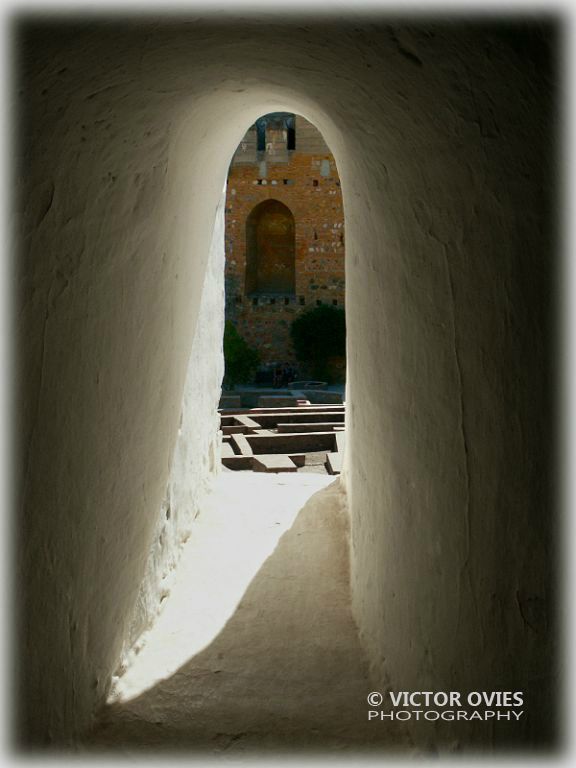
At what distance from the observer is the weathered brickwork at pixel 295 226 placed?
17.6 metres

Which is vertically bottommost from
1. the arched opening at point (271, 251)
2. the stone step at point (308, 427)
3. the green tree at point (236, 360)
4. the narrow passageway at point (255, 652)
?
the narrow passageway at point (255, 652)

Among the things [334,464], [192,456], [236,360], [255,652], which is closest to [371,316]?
[255,652]

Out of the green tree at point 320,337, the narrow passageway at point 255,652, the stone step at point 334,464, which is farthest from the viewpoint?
the green tree at point 320,337

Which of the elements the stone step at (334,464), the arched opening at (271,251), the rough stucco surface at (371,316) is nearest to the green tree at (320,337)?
the arched opening at (271,251)

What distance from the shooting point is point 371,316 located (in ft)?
9.48

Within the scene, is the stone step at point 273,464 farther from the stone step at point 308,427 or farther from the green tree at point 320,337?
the green tree at point 320,337

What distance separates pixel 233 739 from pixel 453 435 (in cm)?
143

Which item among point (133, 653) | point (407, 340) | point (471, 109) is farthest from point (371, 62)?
point (133, 653)

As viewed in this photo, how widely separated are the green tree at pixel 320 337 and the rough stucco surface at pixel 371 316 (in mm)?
14024

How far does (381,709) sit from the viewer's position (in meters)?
2.50

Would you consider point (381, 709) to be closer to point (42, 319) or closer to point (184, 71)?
point (42, 319)

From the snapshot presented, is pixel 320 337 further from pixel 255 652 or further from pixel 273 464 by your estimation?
pixel 255 652

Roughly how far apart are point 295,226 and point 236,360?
4.05 metres

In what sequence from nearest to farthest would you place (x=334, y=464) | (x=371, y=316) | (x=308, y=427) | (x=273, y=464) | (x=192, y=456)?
(x=371, y=316) < (x=192, y=456) < (x=334, y=464) < (x=273, y=464) < (x=308, y=427)
